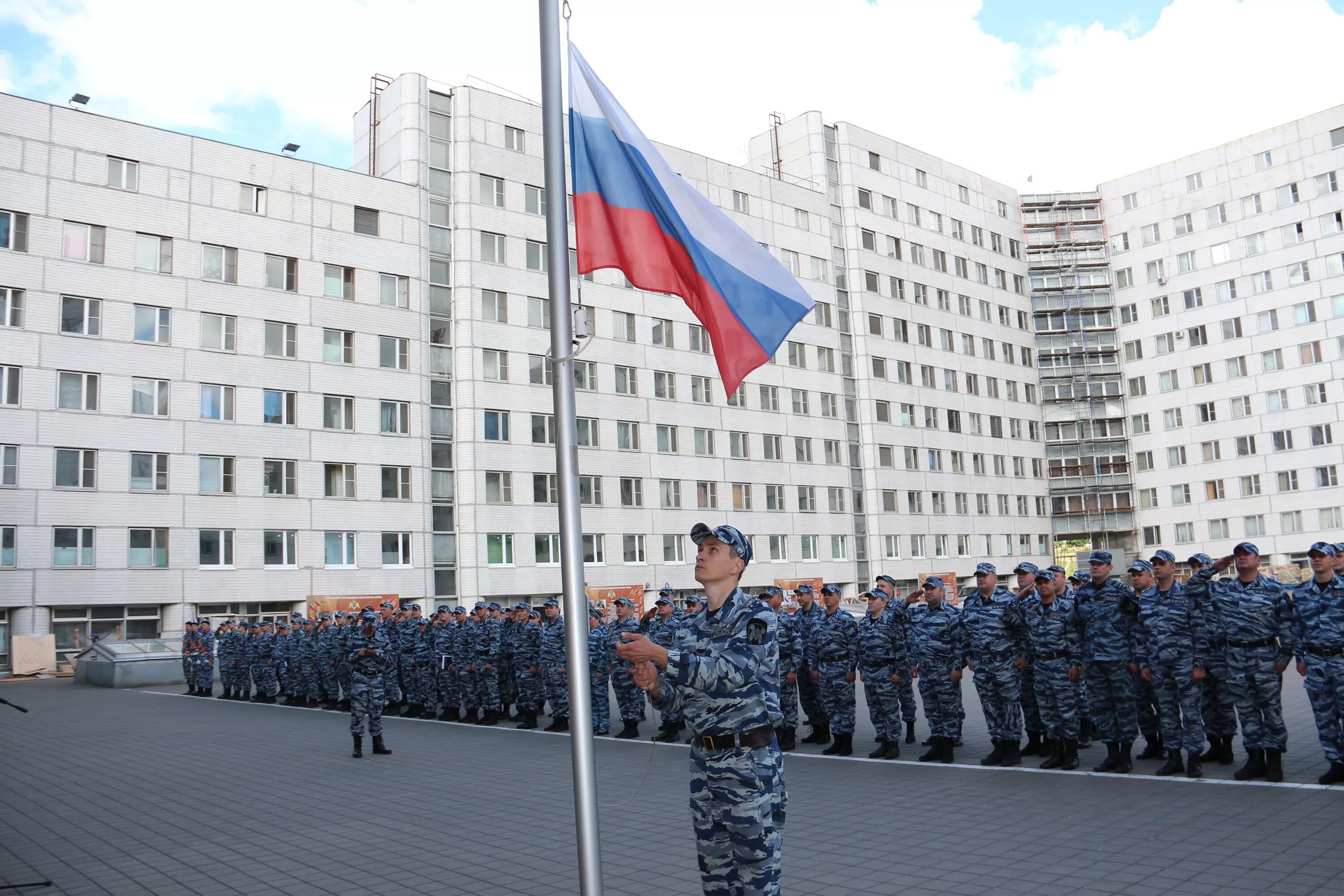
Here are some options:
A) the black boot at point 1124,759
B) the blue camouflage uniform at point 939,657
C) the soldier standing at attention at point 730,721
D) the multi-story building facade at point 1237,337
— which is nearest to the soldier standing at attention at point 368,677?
the blue camouflage uniform at point 939,657

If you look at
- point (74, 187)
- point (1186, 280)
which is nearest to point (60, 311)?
point (74, 187)

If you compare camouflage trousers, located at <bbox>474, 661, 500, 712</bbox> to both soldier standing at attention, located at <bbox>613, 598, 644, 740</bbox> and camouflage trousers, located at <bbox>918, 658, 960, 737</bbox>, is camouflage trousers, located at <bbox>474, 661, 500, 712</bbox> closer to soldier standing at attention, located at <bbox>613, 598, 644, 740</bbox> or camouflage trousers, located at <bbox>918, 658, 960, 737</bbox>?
soldier standing at attention, located at <bbox>613, 598, 644, 740</bbox>

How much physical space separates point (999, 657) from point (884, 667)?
1.74 metres

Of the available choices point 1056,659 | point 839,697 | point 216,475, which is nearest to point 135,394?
point 216,475

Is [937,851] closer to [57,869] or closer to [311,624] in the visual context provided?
[57,869]

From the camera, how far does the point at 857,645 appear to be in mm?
14266

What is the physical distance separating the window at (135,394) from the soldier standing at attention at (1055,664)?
36.9m

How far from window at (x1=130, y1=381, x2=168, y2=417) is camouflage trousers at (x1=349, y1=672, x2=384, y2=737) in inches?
1174

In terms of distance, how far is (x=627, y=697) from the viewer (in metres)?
17.2

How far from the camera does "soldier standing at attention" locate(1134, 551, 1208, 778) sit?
11.0m

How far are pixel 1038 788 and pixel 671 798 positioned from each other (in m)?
3.87

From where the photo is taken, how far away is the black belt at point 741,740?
5543mm

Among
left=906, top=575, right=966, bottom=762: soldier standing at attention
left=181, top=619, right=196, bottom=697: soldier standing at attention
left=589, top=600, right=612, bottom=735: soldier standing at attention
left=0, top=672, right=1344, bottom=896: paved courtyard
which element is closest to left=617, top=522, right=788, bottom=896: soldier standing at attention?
left=0, top=672, right=1344, bottom=896: paved courtyard

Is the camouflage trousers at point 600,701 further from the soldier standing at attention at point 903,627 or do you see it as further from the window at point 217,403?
the window at point 217,403
